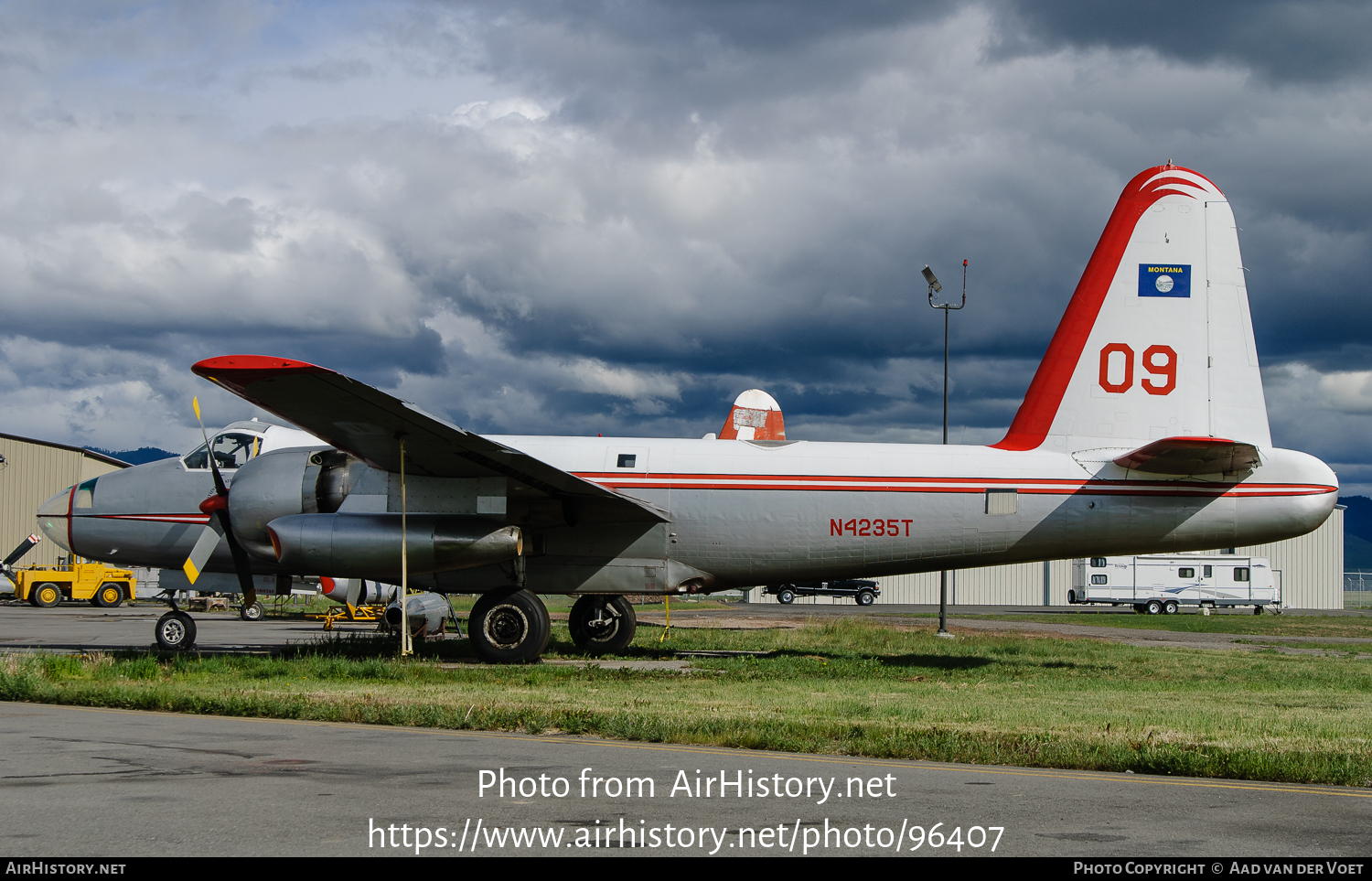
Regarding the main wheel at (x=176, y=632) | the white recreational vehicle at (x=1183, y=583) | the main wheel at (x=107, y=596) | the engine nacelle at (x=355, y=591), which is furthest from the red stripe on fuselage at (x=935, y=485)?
the white recreational vehicle at (x=1183, y=583)

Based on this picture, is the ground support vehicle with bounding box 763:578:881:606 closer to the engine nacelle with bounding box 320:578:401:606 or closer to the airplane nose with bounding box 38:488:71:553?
the engine nacelle with bounding box 320:578:401:606

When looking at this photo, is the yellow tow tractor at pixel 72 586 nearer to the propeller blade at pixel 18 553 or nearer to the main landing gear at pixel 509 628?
the propeller blade at pixel 18 553

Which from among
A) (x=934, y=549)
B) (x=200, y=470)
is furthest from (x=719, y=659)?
(x=200, y=470)

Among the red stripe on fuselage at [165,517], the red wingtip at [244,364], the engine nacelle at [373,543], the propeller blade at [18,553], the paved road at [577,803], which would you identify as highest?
the red wingtip at [244,364]

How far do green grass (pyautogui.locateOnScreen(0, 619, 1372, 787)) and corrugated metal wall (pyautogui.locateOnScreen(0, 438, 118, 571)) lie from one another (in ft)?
170

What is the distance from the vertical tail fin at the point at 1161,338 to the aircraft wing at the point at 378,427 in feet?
24.4

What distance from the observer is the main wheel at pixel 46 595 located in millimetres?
49375

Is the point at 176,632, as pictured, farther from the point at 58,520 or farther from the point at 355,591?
the point at 355,591

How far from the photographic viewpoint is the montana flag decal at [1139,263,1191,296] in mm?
18234

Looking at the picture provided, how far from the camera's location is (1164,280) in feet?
60.0

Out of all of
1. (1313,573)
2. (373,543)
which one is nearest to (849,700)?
(373,543)

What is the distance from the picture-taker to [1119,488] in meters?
17.8

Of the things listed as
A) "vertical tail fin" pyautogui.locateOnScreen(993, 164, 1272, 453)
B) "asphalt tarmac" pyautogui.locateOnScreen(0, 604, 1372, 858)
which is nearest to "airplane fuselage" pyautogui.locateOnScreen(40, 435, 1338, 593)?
"vertical tail fin" pyautogui.locateOnScreen(993, 164, 1272, 453)

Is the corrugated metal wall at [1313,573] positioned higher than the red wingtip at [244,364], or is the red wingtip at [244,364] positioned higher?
the red wingtip at [244,364]
